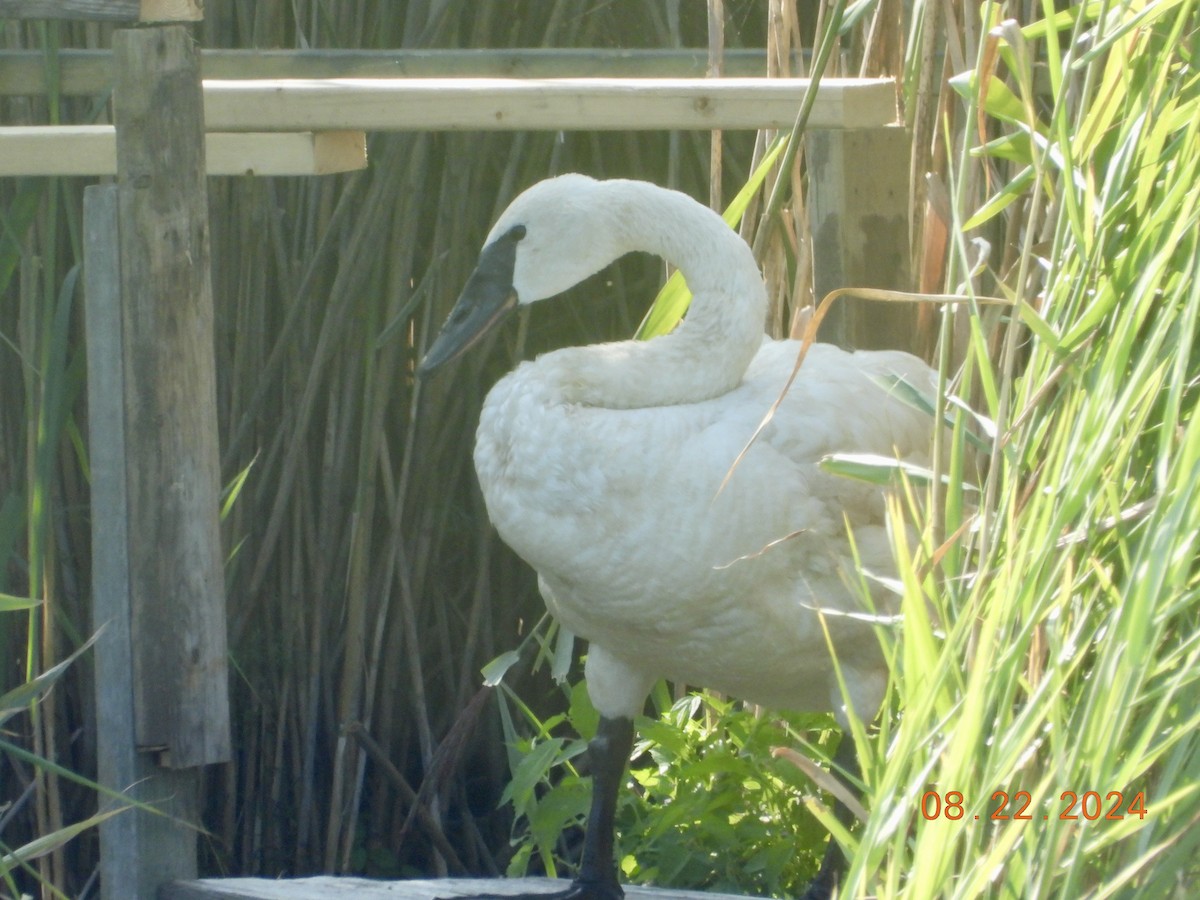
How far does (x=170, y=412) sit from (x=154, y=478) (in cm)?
8

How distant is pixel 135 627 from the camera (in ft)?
5.87

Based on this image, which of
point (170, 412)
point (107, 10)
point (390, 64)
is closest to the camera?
point (107, 10)

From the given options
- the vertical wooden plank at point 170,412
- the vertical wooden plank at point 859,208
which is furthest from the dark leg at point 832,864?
the vertical wooden plank at point 170,412

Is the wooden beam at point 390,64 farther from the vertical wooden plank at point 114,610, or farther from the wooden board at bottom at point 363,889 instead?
the wooden board at bottom at point 363,889

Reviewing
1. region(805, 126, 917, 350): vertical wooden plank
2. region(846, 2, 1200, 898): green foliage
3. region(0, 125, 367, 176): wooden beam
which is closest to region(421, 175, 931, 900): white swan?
region(805, 126, 917, 350): vertical wooden plank

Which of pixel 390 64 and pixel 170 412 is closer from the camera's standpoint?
pixel 170 412

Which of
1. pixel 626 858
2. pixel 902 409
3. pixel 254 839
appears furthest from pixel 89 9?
pixel 254 839

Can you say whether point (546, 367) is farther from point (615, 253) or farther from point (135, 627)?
point (135, 627)

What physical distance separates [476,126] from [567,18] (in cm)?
144
